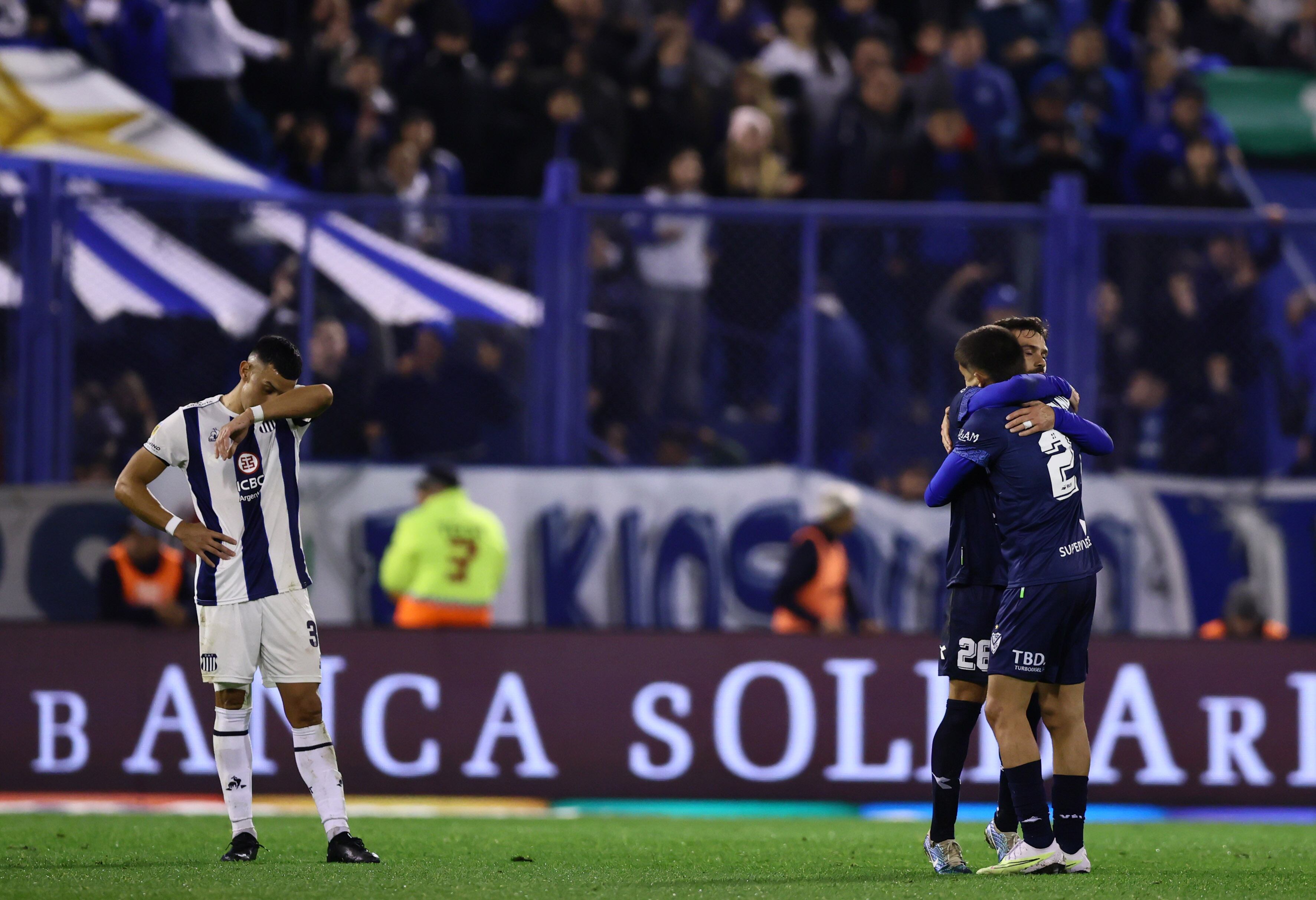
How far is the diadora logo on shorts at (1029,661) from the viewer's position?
676 cm

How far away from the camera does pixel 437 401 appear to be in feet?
41.7

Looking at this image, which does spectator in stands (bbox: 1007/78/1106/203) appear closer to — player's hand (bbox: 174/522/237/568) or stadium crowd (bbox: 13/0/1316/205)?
stadium crowd (bbox: 13/0/1316/205)

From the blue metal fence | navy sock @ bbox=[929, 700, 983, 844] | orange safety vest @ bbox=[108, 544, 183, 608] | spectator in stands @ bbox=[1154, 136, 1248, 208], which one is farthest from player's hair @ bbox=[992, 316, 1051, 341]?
spectator in stands @ bbox=[1154, 136, 1248, 208]

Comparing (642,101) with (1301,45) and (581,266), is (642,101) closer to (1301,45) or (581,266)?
(581,266)

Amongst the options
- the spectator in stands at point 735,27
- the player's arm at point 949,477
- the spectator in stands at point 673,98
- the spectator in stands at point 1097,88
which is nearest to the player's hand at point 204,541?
the player's arm at point 949,477

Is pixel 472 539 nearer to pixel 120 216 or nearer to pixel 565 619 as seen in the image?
pixel 565 619

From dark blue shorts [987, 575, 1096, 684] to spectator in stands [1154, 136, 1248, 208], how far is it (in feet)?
26.8

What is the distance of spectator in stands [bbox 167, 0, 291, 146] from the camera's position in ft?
48.3

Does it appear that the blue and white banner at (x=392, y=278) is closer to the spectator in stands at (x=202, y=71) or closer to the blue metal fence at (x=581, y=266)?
the blue metal fence at (x=581, y=266)

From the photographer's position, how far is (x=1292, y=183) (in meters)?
16.1

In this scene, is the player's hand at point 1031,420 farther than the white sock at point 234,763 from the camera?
No

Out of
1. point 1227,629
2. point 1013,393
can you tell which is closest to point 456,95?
point 1227,629

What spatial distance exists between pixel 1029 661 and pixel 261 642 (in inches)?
113

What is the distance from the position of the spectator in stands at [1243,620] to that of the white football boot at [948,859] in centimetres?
503
